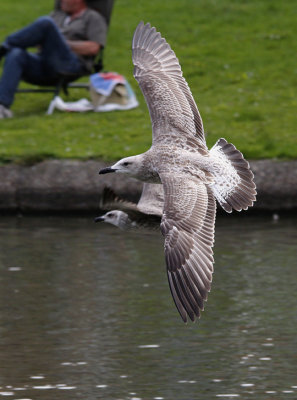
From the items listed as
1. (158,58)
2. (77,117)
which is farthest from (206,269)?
(77,117)

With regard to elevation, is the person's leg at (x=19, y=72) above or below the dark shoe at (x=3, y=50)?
below

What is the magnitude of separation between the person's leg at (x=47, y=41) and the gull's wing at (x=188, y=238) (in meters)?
5.30

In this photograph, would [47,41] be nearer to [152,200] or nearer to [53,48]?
[53,48]

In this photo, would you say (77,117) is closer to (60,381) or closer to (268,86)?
(268,86)

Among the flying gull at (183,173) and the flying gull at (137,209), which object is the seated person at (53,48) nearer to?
the flying gull at (183,173)

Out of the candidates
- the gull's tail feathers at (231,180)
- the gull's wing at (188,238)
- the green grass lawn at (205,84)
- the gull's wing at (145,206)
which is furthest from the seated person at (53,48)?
the gull's wing at (188,238)

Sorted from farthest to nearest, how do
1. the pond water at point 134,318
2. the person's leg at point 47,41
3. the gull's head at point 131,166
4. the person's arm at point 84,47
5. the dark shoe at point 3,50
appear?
the person's arm at point 84,47 < the dark shoe at point 3,50 < the person's leg at point 47,41 < the gull's head at point 131,166 < the pond water at point 134,318

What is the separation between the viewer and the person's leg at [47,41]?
37.3ft

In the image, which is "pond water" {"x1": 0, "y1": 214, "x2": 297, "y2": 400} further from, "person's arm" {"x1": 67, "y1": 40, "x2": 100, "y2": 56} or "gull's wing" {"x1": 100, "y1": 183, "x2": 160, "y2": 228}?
"person's arm" {"x1": 67, "y1": 40, "x2": 100, "y2": 56}

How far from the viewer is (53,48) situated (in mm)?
11484

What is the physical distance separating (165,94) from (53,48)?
4.45m

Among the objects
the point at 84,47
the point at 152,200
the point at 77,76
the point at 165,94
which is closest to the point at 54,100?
the point at 77,76

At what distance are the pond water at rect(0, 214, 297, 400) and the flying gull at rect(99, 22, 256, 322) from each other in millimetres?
601

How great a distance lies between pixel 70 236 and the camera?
961 cm
